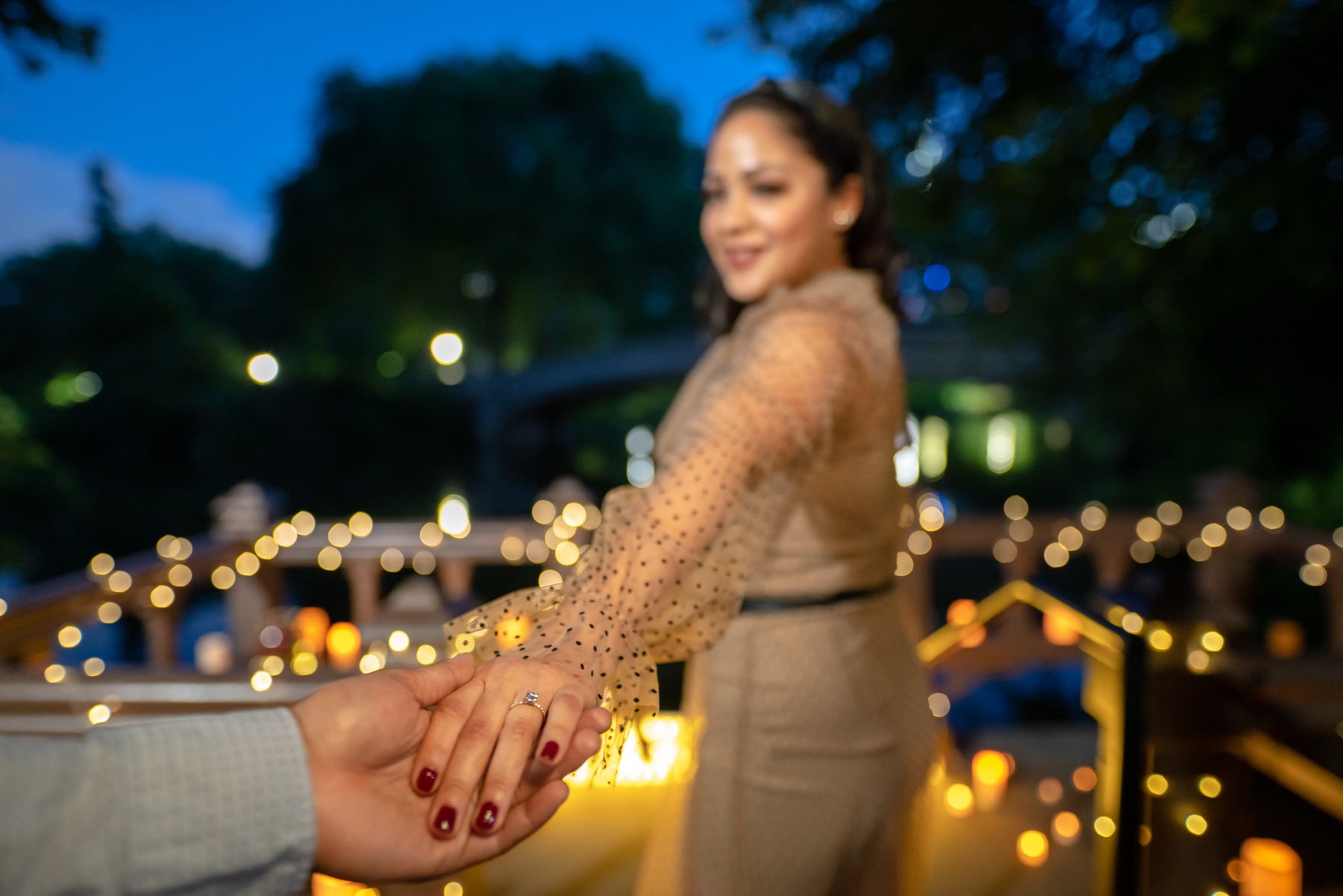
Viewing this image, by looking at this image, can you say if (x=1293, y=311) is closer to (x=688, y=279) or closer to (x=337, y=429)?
(x=337, y=429)

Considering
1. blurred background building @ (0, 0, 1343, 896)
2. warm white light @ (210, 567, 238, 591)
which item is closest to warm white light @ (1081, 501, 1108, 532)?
blurred background building @ (0, 0, 1343, 896)

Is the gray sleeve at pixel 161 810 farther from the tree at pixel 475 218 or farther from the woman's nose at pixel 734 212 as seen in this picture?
the tree at pixel 475 218

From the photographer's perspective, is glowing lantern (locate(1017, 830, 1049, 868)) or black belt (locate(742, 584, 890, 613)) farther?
glowing lantern (locate(1017, 830, 1049, 868))

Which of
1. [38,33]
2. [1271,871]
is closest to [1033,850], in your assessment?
[1271,871]

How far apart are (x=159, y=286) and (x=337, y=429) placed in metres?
4.72

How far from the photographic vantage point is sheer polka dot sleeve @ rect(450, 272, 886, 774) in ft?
2.89

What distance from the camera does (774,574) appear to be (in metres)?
1.21

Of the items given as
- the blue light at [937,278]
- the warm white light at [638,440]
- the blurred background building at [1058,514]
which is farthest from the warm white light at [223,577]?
the warm white light at [638,440]

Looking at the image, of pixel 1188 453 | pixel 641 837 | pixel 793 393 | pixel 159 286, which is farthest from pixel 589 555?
pixel 159 286

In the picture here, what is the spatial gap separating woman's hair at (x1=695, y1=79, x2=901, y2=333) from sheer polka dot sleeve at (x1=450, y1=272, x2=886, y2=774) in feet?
1.21

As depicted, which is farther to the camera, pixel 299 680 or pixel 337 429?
pixel 337 429

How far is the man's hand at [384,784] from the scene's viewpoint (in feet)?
2.32

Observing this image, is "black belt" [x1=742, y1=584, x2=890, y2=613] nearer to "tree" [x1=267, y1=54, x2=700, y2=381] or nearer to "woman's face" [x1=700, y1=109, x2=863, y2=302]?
"woman's face" [x1=700, y1=109, x2=863, y2=302]

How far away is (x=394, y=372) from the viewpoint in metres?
20.0
